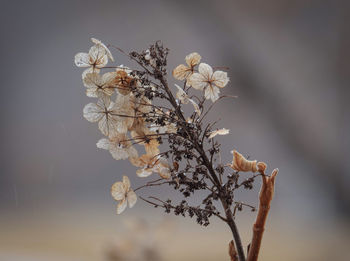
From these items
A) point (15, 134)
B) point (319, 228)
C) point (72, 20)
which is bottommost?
point (319, 228)

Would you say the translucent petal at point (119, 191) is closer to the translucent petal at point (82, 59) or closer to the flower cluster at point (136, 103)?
the flower cluster at point (136, 103)

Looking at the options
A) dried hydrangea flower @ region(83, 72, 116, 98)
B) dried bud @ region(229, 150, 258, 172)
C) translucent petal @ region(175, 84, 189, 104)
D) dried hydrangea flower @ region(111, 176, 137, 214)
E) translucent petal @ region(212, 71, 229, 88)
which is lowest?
dried bud @ region(229, 150, 258, 172)

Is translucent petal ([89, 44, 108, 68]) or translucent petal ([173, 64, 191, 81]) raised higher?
translucent petal ([173, 64, 191, 81])

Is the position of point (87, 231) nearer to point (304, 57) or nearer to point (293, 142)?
point (293, 142)

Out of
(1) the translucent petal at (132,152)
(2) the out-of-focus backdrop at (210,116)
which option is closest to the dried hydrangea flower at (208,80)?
(1) the translucent petal at (132,152)

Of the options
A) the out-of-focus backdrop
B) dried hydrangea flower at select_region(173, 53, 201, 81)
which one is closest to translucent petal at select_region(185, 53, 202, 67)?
dried hydrangea flower at select_region(173, 53, 201, 81)

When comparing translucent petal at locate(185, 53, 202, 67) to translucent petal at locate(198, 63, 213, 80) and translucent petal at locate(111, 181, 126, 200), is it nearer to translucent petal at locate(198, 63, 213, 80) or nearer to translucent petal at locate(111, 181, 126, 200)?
translucent petal at locate(198, 63, 213, 80)

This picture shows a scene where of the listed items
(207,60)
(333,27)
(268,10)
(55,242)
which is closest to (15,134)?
(55,242)
